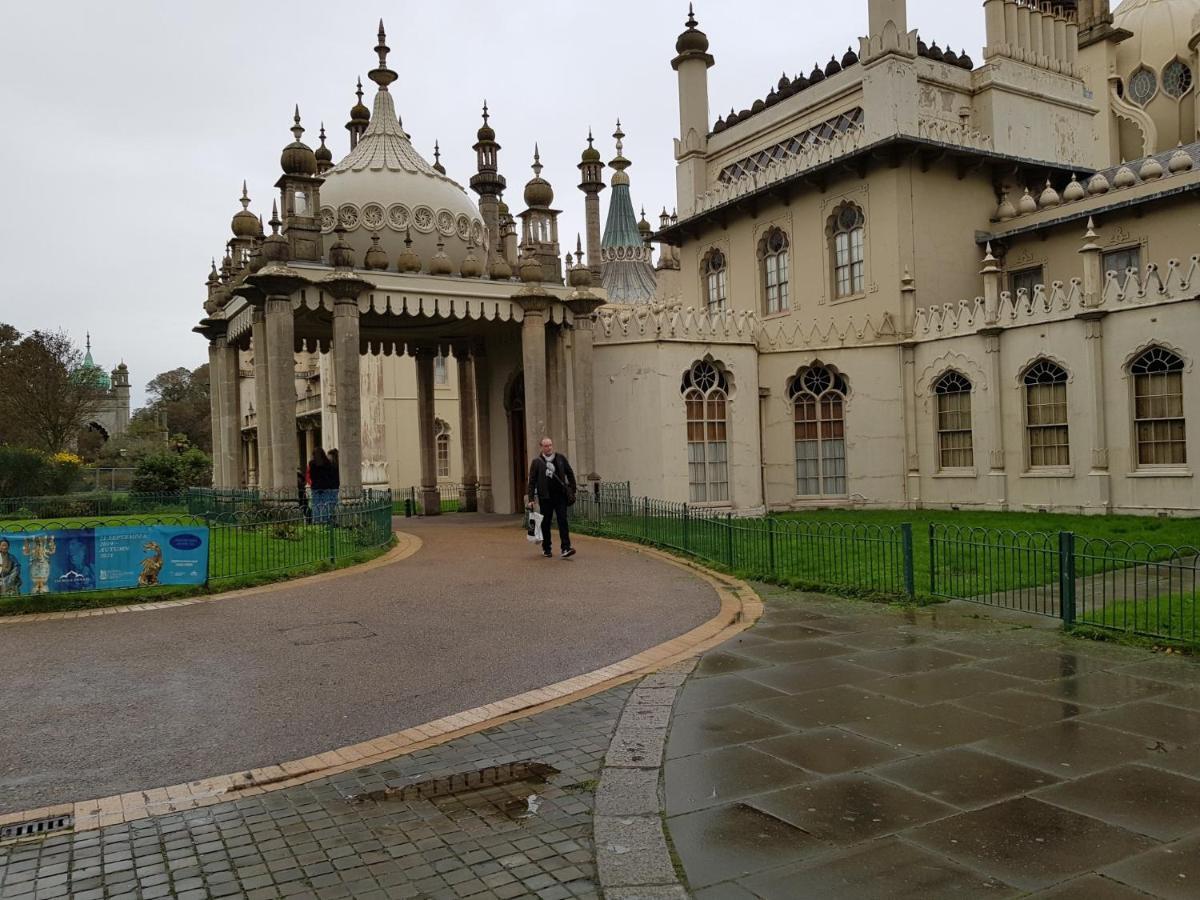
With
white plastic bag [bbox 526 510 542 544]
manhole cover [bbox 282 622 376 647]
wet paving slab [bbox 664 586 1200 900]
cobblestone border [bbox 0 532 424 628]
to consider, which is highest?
white plastic bag [bbox 526 510 542 544]

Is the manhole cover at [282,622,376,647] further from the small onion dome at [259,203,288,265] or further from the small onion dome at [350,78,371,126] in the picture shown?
the small onion dome at [350,78,371,126]

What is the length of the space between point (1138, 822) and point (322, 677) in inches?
240

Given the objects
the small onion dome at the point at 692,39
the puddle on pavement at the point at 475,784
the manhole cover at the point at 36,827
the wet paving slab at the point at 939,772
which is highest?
the small onion dome at the point at 692,39

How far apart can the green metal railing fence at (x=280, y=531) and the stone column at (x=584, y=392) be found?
5062mm

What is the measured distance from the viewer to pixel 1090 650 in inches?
314

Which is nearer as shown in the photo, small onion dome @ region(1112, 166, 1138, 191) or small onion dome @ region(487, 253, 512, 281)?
small onion dome @ region(487, 253, 512, 281)

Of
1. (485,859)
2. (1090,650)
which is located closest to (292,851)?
(485,859)

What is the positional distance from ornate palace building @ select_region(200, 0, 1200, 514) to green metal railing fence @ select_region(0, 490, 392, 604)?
1368mm

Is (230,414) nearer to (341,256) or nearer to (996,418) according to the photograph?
(341,256)

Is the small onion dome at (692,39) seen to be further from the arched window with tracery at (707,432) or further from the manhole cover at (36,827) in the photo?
the manhole cover at (36,827)

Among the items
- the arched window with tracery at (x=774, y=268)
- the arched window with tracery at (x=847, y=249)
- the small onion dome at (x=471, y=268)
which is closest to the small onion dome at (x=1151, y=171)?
the arched window with tracery at (x=847, y=249)

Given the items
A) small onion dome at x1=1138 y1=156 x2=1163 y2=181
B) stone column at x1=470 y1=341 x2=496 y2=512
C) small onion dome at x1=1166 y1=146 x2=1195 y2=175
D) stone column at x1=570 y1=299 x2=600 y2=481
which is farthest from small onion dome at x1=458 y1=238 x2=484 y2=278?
small onion dome at x1=1166 y1=146 x2=1195 y2=175

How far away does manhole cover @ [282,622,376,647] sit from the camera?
9328 mm

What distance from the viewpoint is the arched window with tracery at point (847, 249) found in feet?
84.8
